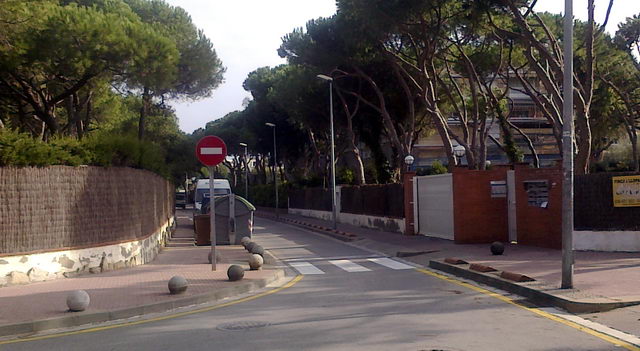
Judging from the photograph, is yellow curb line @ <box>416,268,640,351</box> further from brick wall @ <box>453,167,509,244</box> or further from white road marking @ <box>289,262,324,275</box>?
brick wall @ <box>453,167,509,244</box>

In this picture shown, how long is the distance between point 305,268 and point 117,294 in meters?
6.56

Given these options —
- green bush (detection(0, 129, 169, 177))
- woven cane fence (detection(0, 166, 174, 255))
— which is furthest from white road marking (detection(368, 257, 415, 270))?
green bush (detection(0, 129, 169, 177))

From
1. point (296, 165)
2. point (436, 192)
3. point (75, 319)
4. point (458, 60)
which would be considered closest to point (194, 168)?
point (296, 165)

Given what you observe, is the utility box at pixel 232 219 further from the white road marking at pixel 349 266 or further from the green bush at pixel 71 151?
the white road marking at pixel 349 266

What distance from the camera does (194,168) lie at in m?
64.2

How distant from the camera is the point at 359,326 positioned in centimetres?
915

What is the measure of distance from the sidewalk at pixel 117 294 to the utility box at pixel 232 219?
5.96 meters

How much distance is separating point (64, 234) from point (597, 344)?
11.4 metres

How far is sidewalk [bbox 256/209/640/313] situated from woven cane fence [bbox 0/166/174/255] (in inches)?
325

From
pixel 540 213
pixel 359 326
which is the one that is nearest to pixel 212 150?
pixel 359 326

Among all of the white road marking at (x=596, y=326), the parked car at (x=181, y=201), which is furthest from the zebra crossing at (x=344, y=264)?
the parked car at (x=181, y=201)

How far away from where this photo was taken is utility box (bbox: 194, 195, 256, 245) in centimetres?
2405

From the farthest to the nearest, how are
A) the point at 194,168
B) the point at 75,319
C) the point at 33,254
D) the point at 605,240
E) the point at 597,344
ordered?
the point at 194,168 → the point at 605,240 → the point at 33,254 → the point at 75,319 → the point at 597,344

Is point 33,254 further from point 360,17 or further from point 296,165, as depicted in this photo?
point 296,165
